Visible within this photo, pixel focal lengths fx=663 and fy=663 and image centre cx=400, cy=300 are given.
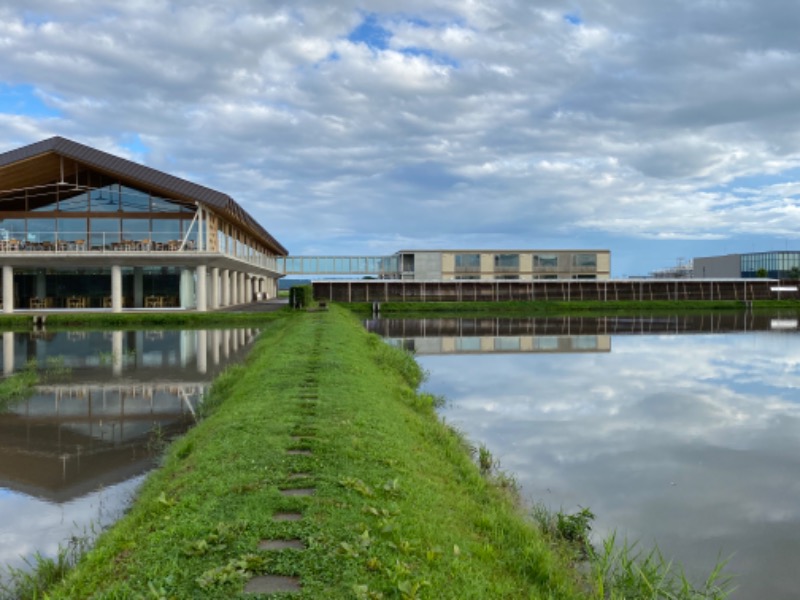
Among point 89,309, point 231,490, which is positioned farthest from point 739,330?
point 89,309

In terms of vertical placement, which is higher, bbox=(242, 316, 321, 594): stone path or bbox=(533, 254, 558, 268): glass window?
bbox=(533, 254, 558, 268): glass window

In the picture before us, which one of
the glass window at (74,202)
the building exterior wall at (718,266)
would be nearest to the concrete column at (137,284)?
the glass window at (74,202)

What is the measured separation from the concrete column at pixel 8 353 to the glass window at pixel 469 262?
52.6 meters

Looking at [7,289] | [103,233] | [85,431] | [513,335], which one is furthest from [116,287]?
[85,431]

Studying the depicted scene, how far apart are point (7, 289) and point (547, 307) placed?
42.0 m

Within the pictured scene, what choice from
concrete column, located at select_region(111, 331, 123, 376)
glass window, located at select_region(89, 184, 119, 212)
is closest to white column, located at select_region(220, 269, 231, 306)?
glass window, located at select_region(89, 184, 119, 212)

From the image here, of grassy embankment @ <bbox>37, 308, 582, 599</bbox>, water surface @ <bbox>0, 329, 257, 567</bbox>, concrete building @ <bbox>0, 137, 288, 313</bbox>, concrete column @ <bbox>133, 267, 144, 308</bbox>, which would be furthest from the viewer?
concrete column @ <bbox>133, 267, 144, 308</bbox>

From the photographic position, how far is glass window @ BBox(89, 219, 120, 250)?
1580 inches

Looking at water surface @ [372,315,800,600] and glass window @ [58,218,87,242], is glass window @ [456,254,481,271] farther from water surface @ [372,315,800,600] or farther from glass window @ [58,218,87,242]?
water surface @ [372,315,800,600]

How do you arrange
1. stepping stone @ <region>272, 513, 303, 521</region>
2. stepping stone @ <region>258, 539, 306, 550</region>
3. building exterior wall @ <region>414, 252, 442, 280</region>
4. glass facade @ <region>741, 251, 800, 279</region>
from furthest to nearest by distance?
glass facade @ <region>741, 251, 800, 279</region>
building exterior wall @ <region>414, 252, 442, 280</region>
stepping stone @ <region>272, 513, 303, 521</region>
stepping stone @ <region>258, 539, 306, 550</region>

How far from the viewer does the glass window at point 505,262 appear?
78.4m

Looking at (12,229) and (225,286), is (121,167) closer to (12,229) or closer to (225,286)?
(12,229)

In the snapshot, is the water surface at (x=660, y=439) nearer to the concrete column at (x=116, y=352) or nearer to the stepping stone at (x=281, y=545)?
the stepping stone at (x=281, y=545)

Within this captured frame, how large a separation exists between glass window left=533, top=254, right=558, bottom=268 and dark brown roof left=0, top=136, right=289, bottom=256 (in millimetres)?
47690
